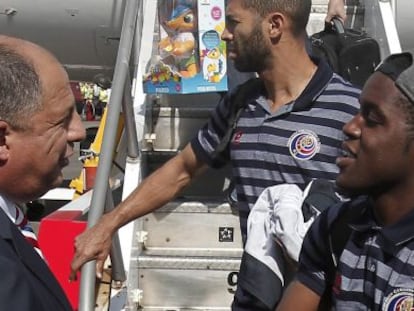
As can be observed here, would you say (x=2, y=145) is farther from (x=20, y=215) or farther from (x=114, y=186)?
(x=114, y=186)

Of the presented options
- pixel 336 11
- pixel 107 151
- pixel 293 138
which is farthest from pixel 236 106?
pixel 336 11

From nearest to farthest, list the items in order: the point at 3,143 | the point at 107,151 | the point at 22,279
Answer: the point at 22,279, the point at 3,143, the point at 107,151

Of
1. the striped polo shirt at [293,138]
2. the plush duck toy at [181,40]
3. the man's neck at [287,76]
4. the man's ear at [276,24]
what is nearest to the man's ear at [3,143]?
the striped polo shirt at [293,138]

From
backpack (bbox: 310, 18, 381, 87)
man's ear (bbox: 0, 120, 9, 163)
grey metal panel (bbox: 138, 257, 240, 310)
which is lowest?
grey metal panel (bbox: 138, 257, 240, 310)

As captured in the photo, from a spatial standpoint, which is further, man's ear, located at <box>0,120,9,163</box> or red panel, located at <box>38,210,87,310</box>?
red panel, located at <box>38,210,87,310</box>

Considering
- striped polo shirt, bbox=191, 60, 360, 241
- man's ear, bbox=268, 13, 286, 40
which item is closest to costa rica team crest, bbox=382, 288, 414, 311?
striped polo shirt, bbox=191, 60, 360, 241

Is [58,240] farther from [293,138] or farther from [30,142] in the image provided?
[30,142]

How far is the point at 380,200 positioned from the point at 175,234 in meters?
1.95

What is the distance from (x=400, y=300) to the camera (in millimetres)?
1303

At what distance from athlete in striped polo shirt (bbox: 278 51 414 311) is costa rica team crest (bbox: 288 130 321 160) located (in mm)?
686

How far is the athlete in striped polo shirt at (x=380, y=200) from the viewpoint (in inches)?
52.3

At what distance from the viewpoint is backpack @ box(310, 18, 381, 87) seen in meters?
3.23

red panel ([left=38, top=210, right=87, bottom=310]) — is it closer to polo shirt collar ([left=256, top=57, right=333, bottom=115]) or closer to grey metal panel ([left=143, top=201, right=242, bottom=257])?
grey metal panel ([left=143, top=201, right=242, bottom=257])

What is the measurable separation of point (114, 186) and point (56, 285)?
2.50 meters
